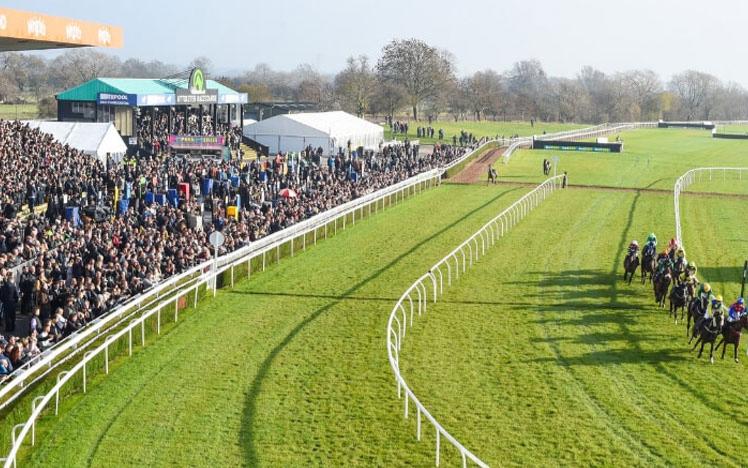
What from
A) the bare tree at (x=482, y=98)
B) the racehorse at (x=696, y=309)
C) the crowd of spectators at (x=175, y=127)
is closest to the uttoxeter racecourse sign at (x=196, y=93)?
the crowd of spectators at (x=175, y=127)

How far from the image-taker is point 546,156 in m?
56.1

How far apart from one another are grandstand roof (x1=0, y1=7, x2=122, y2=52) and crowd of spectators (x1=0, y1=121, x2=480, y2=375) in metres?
3.55

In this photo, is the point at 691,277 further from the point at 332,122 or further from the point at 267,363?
the point at 332,122

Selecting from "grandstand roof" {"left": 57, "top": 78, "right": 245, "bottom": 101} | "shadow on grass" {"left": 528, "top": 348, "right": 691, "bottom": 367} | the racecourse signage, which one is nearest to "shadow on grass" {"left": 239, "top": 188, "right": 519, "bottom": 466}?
"shadow on grass" {"left": 528, "top": 348, "right": 691, "bottom": 367}

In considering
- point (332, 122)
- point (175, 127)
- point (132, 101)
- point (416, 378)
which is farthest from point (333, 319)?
point (332, 122)

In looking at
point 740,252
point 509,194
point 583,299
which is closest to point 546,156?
point 509,194

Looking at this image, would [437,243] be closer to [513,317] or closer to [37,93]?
[513,317]

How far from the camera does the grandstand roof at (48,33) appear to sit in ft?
83.8

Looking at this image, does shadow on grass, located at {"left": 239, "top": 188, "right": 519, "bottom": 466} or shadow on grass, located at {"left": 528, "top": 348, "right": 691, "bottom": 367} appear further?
shadow on grass, located at {"left": 528, "top": 348, "right": 691, "bottom": 367}

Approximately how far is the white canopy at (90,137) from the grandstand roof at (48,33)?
593cm

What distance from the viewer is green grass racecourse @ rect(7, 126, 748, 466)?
1134 centimetres

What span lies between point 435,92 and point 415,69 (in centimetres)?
327

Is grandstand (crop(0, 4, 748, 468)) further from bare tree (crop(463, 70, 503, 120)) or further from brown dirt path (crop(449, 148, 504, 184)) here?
bare tree (crop(463, 70, 503, 120))

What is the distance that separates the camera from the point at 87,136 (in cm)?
3656
